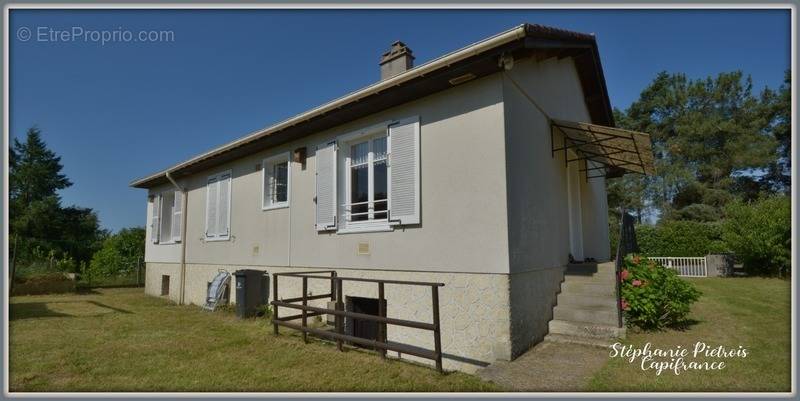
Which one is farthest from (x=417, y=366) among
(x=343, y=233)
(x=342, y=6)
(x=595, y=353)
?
(x=342, y=6)

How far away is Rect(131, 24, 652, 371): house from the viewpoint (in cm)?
537

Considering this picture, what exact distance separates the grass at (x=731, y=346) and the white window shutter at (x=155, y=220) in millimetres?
12638

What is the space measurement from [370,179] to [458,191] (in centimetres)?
178

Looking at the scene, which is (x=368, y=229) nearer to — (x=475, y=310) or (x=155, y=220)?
(x=475, y=310)

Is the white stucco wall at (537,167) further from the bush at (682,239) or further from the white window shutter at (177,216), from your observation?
the bush at (682,239)

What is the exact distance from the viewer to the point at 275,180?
363 inches

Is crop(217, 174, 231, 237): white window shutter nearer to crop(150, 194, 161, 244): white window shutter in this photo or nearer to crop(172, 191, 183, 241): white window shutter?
crop(172, 191, 183, 241): white window shutter

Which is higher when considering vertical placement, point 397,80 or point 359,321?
point 397,80

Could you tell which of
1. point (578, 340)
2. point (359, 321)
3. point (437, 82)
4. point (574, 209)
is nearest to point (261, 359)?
point (359, 321)

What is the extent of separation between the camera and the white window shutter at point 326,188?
727cm

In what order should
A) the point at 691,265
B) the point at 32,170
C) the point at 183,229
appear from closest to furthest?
the point at 32,170 → the point at 183,229 → the point at 691,265

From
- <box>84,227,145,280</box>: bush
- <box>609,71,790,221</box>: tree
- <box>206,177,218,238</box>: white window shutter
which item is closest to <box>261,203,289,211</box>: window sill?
<box>206,177,218,238</box>: white window shutter

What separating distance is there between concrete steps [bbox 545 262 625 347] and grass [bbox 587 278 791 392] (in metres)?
0.30

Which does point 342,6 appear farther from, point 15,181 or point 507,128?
point 15,181
